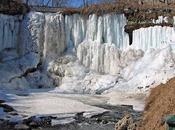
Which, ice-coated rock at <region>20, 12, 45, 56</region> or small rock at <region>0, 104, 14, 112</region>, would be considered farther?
ice-coated rock at <region>20, 12, 45, 56</region>

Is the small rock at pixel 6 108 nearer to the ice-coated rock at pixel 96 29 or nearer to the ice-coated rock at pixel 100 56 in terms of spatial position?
the ice-coated rock at pixel 100 56

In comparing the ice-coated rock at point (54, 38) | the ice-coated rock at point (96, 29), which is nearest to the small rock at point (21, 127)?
the ice-coated rock at point (54, 38)

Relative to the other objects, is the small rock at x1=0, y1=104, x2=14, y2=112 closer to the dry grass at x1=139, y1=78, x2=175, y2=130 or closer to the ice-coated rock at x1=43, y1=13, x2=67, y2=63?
the dry grass at x1=139, y1=78, x2=175, y2=130

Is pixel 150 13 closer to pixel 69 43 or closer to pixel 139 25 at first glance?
pixel 139 25

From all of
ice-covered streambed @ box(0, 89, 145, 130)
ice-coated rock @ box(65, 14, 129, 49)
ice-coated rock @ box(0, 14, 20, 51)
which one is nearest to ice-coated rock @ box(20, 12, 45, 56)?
ice-coated rock @ box(0, 14, 20, 51)

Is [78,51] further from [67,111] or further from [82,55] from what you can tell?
[67,111]

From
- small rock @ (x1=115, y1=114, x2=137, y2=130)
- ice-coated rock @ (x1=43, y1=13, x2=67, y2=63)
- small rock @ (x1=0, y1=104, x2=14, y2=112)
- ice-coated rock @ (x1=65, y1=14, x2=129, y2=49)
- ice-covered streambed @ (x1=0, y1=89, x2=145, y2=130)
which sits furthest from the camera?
ice-coated rock @ (x1=65, y1=14, x2=129, y2=49)

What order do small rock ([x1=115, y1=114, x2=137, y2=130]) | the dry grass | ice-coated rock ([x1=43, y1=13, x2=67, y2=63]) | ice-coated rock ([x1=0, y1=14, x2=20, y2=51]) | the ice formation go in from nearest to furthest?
the dry grass < small rock ([x1=115, y1=114, x2=137, y2=130]) < the ice formation < ice-coated rock ([x1=0, y1=14, x2=20, y2=51]) < ice-coated rock ([x1=43, y1=13, x2=67, y2=63])

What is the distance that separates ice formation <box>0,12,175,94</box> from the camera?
3938cm

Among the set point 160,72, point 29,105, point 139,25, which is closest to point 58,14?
point 139,25

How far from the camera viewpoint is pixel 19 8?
44.5m

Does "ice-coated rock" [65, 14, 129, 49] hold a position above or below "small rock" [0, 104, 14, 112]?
above

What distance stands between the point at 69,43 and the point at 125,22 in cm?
604

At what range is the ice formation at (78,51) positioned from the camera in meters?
39.4
